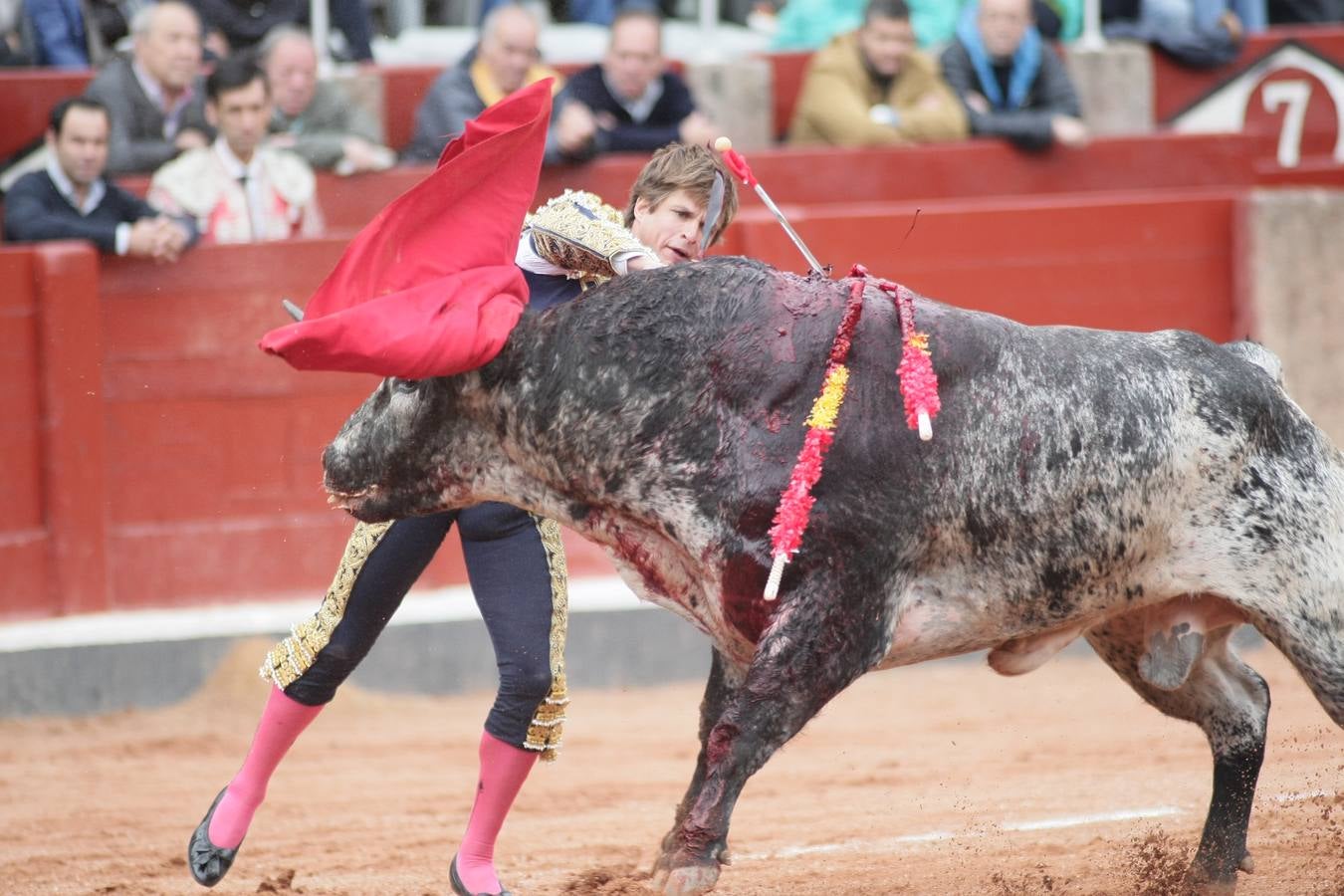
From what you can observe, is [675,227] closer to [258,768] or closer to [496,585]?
[496,585]

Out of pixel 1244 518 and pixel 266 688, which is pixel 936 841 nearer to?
pixel 1244 518

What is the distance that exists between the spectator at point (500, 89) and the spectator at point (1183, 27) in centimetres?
322

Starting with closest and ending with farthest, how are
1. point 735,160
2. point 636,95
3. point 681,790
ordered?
1. point 735,160
2. point 681,790
3. point 636,95

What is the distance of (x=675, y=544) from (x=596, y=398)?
0.93ft

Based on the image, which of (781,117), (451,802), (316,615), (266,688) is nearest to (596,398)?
(316,615)

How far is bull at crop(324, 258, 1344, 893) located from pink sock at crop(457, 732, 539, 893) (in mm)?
600

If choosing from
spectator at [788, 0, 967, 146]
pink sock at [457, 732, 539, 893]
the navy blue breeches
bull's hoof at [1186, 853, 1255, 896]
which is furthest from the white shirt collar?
bull's hoof at [1186, 853, 1255, 896]

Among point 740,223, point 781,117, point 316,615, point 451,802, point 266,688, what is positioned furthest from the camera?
point 781,117

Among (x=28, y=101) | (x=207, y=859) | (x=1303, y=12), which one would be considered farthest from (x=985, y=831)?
(x=1303, y=12)

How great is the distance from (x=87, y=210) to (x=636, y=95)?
213 centimetres

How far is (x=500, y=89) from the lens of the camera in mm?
7004

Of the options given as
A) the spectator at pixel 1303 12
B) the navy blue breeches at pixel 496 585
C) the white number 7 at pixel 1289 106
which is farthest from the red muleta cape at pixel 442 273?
the spectator at pixel 1303 12

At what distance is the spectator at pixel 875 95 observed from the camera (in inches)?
303

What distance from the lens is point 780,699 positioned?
313cm
